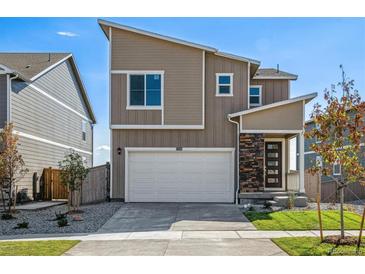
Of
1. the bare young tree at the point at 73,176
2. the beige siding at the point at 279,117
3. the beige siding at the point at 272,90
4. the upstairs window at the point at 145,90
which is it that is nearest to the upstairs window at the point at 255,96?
the beige siding at the point at 272,90

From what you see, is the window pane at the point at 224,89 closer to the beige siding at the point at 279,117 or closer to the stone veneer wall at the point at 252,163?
the beige siding at the point at 279,117

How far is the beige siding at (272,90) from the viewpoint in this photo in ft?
67.7

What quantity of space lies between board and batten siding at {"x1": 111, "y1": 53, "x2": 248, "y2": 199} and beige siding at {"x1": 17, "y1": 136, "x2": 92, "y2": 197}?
14.0 ft

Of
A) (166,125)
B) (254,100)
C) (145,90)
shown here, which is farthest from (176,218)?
(254,100)

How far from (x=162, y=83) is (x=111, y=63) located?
88.4 inches

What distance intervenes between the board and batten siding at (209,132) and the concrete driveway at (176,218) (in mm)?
2236

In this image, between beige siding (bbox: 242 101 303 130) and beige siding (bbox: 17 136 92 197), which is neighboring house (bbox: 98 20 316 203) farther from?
beige siding (bbox: 17 136 92 197)

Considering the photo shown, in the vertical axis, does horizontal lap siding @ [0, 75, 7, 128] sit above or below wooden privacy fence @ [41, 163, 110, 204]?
above

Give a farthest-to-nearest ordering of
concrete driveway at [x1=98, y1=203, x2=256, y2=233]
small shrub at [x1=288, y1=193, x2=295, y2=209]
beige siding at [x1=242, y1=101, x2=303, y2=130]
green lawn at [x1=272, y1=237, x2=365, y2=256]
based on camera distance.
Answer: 1. beige siding at [x1=242, y1=101, x2=303, y2=130]
2. small shrub at [x1=288, y1=193, x2=295, y2=209]
3. concrete driveway at [x1=98, y1=203, x2=256, y2=233]
4. green lawn at [x1=272, y1=237, x2=365, y2=256]

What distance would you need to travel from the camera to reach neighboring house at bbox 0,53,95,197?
1909 centimetres

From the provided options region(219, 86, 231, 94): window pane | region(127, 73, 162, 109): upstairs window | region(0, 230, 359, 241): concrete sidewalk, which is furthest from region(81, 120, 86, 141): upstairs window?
region(0, 230, 359, 241): concrete sidewalk

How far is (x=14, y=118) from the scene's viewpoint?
1897 cm

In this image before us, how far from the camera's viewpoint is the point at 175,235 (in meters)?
11.7
